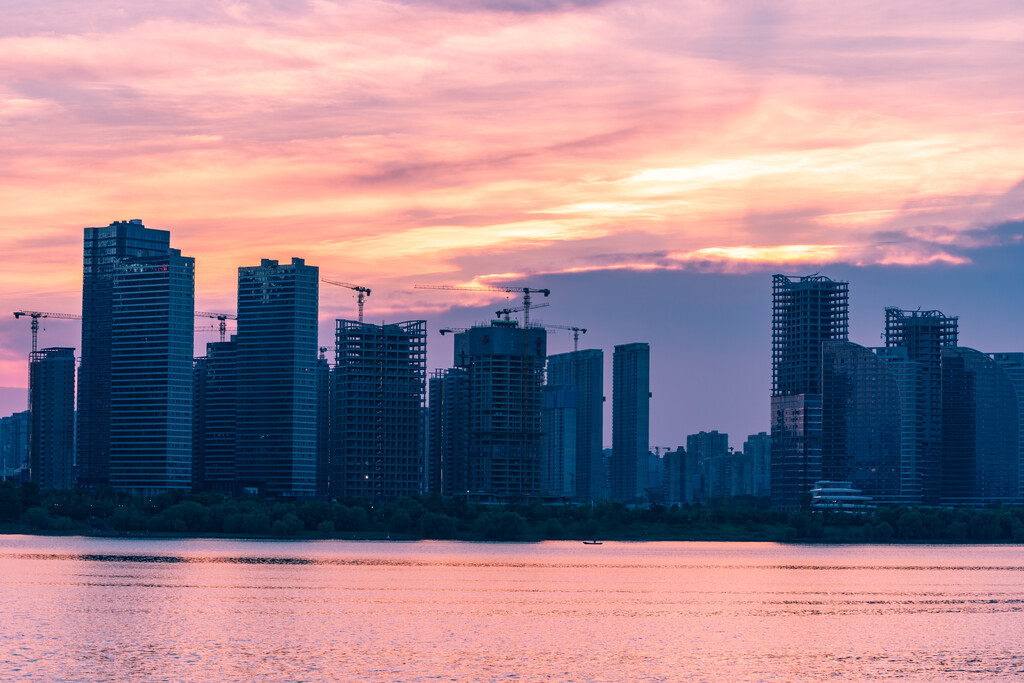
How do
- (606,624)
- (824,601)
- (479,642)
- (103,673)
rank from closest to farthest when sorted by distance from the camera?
(103,673) → (479,642) → (606,624) → (824,601)

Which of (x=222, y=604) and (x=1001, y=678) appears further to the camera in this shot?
(x=222, y=604)

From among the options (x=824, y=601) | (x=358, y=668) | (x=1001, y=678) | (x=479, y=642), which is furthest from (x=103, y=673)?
(x=824, y=601)

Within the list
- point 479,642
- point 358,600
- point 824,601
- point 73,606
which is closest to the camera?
point 479,642

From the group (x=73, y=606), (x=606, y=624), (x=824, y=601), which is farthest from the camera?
(x=824, y=601)

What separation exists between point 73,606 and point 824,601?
91.9m

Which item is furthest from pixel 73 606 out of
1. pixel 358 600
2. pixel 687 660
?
pixel 687 660

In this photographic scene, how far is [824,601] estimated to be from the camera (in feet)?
618

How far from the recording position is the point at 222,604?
543 ft

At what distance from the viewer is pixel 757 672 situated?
372 ft

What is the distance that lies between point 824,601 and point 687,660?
73.6m

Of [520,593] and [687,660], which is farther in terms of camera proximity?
[520,593]

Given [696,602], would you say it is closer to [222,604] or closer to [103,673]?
[222,604]

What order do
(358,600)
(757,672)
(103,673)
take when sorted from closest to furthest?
(103,673)
(757,672)
(358,600)

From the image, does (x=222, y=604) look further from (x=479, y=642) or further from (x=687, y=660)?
(x=687, y=660)
